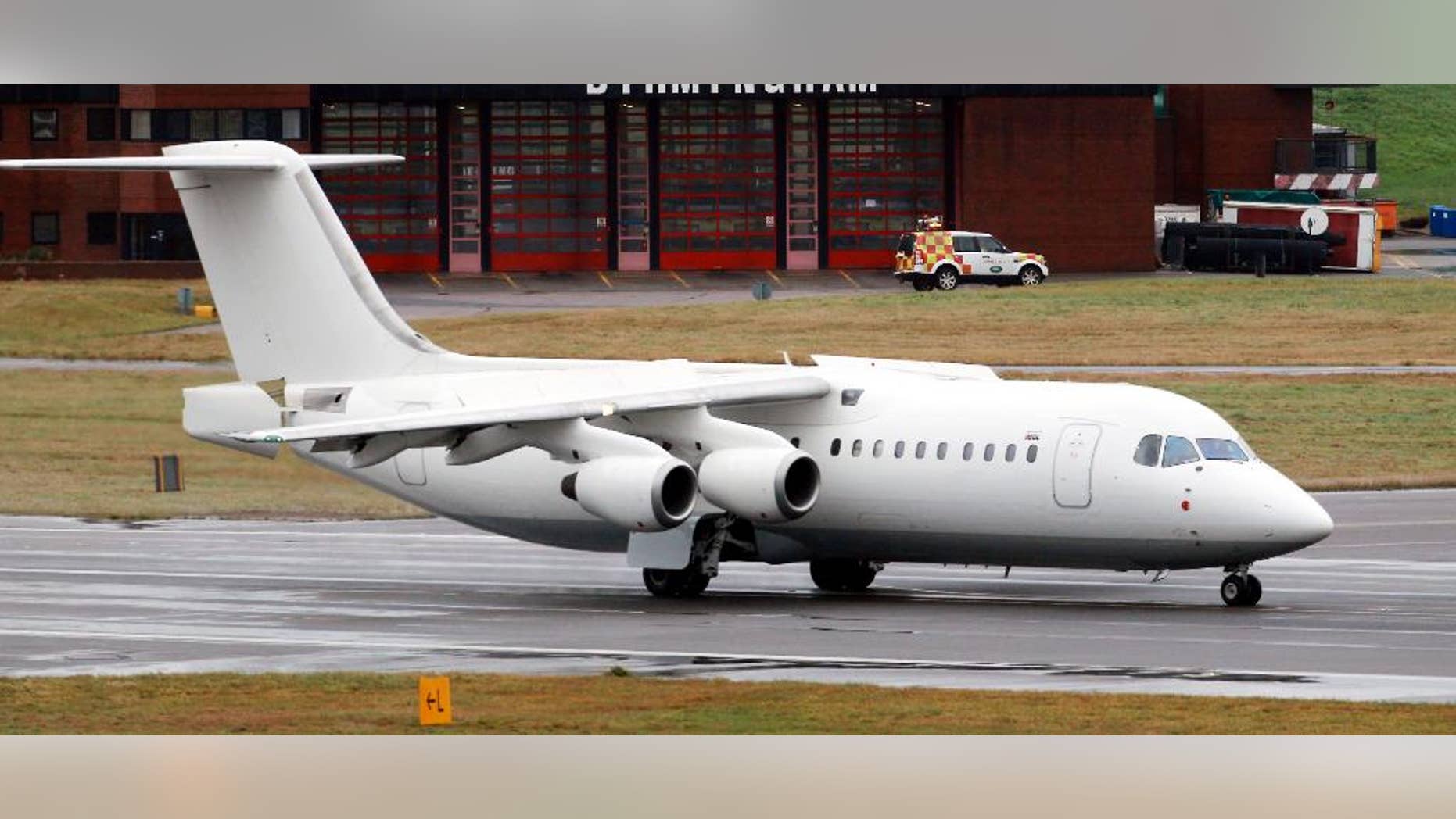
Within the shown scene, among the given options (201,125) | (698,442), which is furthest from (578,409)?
(201,125)

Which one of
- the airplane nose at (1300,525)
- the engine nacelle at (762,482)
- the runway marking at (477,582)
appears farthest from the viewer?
the runway marking at (477,582)

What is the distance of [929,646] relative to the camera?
26.1m

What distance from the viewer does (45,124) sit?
163 feet

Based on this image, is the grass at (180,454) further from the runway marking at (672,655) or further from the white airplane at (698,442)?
the runway marking at (672,655)

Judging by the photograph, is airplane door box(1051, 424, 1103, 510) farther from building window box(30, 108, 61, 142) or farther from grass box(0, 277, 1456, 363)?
building window box(30, 108, 61, 142)

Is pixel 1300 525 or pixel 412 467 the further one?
pixel 412 467

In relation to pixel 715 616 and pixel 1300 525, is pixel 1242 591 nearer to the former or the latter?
pixel 1300 525

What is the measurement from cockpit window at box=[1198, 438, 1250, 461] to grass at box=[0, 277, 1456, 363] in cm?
1969

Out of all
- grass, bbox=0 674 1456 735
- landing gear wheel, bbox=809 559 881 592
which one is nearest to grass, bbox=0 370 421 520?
landing gear wheel, bbox=809 559 881 592

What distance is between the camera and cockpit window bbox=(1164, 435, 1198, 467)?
2905 cm

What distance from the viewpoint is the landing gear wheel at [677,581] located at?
31766mm

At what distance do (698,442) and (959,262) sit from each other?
2339cm

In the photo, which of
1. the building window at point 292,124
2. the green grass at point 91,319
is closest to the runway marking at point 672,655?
the building window at point 292,124

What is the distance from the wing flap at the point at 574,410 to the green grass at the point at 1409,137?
23.6ft
